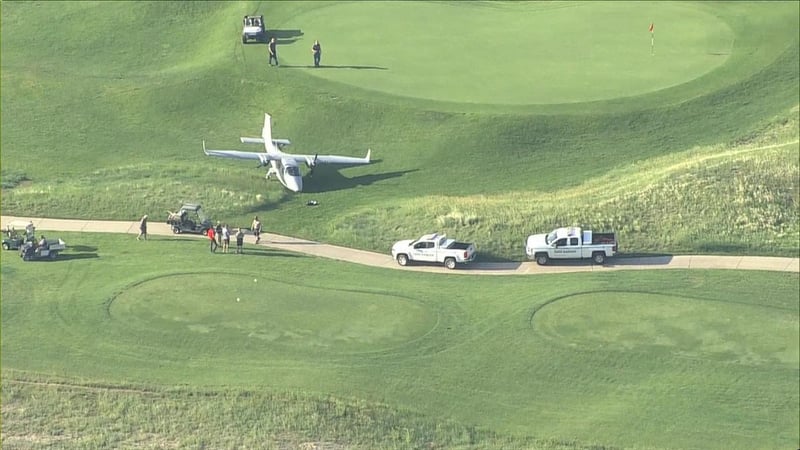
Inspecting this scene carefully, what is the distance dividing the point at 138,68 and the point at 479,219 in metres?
31.4

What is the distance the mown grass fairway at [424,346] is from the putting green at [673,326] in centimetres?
9

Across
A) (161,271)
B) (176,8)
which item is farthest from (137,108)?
(161,271)

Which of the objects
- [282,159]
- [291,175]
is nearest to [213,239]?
[291,175]

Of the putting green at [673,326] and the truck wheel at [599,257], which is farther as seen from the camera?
the truck wheel at [599,257]

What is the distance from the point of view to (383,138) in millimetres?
70062

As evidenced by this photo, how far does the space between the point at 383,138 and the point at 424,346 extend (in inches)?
988

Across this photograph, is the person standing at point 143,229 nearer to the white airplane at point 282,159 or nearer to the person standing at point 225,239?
the person standing at point 225,239

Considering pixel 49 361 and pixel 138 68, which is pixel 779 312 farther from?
pixel 138 68

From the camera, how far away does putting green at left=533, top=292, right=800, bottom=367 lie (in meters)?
46.5

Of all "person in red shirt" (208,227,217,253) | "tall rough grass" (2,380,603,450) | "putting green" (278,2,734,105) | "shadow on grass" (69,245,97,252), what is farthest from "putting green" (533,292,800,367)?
"putting green" (278,2,734,105)

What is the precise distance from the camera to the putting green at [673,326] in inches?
1832

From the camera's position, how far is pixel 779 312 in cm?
4981

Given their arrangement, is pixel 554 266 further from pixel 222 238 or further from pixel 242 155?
pixel 242 155

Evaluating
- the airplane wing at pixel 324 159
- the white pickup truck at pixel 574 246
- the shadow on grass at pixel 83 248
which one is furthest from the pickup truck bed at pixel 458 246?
the shadow on grass at pixel 83 248
